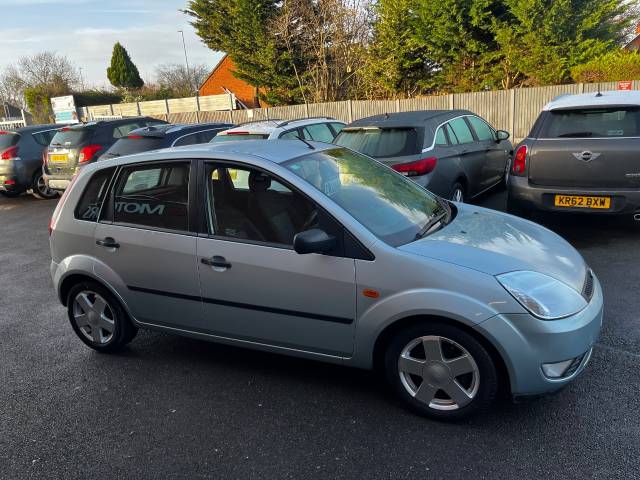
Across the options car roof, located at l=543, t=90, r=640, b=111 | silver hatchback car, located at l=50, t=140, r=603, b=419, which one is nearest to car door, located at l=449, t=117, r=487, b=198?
car roof, located at l=543, t=90, r=640, b=111

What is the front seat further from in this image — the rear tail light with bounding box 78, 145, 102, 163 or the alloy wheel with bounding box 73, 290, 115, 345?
the rear tail light with bounding box 78, 145, 102, 163

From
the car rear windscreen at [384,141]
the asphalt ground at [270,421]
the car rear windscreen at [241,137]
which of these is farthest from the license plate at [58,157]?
the asphalt ground at [270,421]

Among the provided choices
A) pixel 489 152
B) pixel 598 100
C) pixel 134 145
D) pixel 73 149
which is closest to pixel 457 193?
pixel 489 152

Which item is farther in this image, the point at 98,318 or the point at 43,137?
the point at 43,137

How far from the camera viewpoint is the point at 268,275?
125 inches

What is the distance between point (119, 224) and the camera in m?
3.79

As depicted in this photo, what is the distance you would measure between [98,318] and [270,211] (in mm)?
1827

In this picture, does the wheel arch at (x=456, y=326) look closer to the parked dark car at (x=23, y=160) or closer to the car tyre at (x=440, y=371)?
the car tyre at (x=440, y=371)

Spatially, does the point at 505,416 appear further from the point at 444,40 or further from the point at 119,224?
the point at 444,40

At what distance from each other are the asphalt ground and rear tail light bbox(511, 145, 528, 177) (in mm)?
1987

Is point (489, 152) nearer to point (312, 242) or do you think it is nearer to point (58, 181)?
point (312, 242)

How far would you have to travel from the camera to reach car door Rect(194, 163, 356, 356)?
3043 millimetres

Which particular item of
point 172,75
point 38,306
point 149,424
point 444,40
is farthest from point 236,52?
point 172,75

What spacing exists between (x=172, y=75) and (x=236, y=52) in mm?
35227
